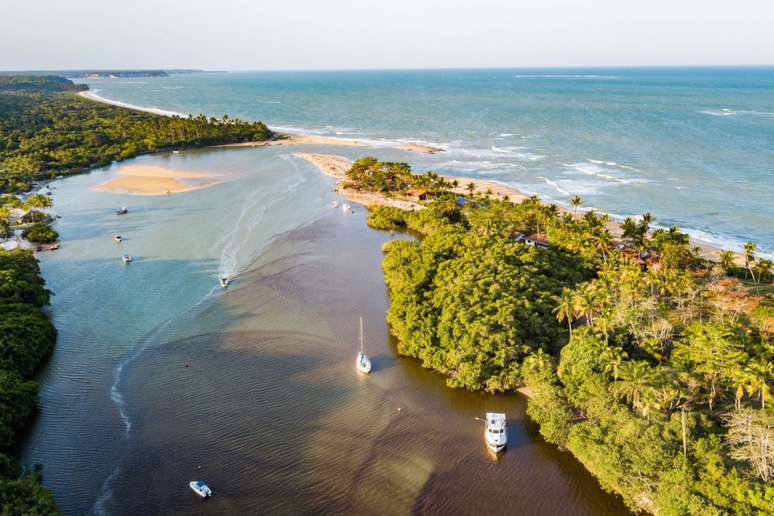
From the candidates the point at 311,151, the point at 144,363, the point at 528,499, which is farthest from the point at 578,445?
the point at 311,151

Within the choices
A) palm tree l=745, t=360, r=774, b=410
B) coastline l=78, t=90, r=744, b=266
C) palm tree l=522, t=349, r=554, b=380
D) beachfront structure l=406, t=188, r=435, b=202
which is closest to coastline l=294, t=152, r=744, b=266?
coastline l=78, t=90, r=744, b=266

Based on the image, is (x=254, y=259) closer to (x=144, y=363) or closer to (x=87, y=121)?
(x=144, y=363)

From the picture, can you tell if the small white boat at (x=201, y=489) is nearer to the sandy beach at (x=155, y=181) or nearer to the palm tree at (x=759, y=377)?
the palm tree at (x=759, y=377)

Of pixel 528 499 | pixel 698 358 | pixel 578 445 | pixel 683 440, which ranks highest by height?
pixel 698 358

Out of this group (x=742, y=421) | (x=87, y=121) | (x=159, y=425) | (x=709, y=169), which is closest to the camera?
(x=742, y=421)

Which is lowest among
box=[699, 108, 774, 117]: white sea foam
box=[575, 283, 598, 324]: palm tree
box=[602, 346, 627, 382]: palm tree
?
box=[602, 346, 627, 382]: palm tree

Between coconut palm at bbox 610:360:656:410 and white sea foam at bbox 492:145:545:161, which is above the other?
white sea foam at bbox 492:145:545:161

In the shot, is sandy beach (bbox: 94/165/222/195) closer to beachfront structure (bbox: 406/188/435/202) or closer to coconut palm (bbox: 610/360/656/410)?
beachfront structure (bbox: 406/188/435/202)
